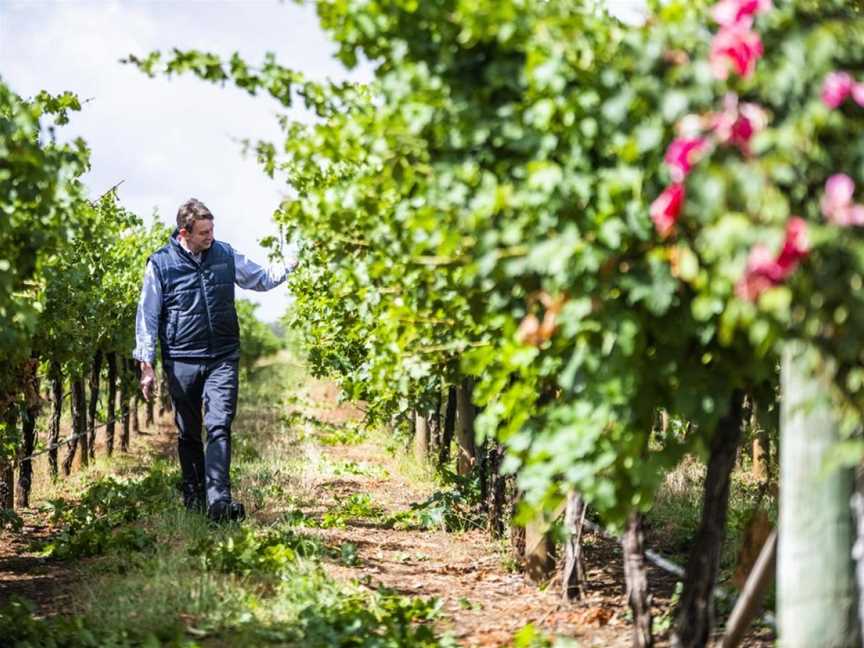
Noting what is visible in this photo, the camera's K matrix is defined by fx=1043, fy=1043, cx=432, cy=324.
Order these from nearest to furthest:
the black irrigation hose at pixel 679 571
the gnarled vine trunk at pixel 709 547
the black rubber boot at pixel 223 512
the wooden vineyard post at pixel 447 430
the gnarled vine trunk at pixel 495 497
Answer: the gnarled vine trunk at pixel 709 547
the black irrigation hose at pixel 679 571
the black rubber boot at pixel 223 512
the gnarled vine trunk at pixel 495 497
the wooden vineyard post at pixel 447 430

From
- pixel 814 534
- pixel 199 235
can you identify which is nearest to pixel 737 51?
pixel 814 534

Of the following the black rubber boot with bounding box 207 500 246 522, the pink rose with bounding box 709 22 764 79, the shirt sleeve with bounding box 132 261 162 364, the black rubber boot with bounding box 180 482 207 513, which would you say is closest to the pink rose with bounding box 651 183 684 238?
the pink rose with bounding box 709 22 764 79

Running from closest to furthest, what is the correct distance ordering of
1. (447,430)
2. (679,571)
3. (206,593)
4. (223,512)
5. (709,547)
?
(709,547), (679,571), (206,593), (223,512), (447,430)

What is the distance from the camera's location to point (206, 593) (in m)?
5.30

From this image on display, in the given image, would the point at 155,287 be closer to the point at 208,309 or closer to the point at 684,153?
the point at 208,309

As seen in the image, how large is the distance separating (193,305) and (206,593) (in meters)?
2.65

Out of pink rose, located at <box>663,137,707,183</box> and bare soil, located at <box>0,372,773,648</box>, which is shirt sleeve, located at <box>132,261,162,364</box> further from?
pink rose, located at <box>663,137,707,183</box>

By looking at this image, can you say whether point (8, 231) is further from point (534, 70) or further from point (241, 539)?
point (241, 539)

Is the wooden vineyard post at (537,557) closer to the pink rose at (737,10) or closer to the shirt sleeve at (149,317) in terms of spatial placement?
the shirt sleeve at (149,317)

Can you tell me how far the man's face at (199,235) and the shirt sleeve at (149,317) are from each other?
12.6 inches

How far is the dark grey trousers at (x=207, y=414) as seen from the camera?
7.19m

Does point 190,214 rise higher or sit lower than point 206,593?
higher

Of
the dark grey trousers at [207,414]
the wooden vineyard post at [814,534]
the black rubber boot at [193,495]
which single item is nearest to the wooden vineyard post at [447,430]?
the black rubber boot at [193,495]

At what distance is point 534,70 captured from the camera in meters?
3.14
